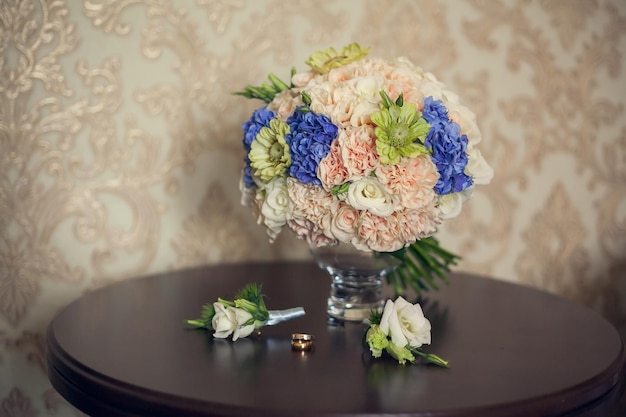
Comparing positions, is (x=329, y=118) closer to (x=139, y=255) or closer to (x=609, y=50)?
(x=139, y=255)

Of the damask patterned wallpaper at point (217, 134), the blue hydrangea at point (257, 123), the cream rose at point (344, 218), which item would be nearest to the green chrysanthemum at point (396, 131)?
the cream rose at point (344, 218)

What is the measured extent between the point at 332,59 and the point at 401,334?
1.69ft

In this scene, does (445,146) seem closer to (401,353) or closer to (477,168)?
(477,168)

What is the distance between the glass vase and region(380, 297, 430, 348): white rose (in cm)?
20

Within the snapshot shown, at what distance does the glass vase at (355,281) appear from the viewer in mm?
1331

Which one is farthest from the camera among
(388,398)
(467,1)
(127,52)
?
(467,1)

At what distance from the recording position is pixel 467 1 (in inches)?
79.5

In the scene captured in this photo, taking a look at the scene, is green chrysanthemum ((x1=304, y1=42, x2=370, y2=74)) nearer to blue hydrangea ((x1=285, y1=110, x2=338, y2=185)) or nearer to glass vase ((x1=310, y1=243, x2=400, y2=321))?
blue hydrangea ((x1=285, y1=110, x2=338, y2=185))

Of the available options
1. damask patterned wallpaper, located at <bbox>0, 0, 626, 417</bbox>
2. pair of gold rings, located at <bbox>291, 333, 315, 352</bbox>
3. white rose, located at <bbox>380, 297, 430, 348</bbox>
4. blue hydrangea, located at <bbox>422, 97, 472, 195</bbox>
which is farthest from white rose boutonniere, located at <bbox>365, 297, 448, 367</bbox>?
damask patterned wallpaper, located at <bbox>0, 0, 626, 417</bbox>

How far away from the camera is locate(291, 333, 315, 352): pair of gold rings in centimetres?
118

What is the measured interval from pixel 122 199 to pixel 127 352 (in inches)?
27.7

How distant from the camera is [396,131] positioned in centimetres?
112

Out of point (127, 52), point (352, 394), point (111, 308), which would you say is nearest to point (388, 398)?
point (352, 394)

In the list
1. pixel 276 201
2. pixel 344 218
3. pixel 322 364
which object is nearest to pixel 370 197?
pixel 344 218
